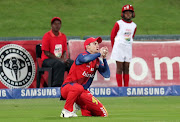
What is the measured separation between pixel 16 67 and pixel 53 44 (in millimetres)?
1390

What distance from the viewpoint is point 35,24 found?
18984 mm

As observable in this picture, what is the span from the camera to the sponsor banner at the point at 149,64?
13.7 m

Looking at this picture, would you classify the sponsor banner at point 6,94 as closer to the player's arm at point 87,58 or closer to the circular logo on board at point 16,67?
the circular logo on board at point 16,67

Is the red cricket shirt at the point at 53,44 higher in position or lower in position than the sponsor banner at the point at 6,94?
higher

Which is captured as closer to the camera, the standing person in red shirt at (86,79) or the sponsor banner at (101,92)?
the standing person in red shirt at (86,79)

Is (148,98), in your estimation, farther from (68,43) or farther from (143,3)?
(143,3)

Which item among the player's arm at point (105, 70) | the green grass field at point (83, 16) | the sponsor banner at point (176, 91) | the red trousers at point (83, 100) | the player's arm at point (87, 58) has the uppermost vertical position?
the green grass field at point (83, 16)

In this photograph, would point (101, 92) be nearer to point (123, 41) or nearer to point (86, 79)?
point (123, 41)

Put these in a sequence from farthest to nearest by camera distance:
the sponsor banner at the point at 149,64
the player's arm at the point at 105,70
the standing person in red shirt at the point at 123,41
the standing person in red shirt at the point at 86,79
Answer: the sponsor banner at the point at 149,64, the standing person in red shirt at the point at 123,41, the player's arm at the point at 105,70, the standing person in red shirt at the point at 86,79

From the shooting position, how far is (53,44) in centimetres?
1263

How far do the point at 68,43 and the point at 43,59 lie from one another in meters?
1.25

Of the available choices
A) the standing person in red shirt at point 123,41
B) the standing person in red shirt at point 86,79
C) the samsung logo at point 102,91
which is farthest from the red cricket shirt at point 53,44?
the standing person in red shirt at point 86,79

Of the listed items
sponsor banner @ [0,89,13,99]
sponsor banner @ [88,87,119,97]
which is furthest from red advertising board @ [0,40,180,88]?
sponsor banner @ [88,87,119,97]

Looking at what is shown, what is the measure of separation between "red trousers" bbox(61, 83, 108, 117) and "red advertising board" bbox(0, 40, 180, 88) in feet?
19.0
